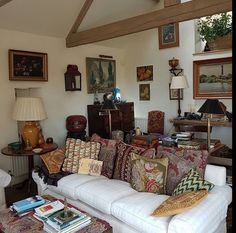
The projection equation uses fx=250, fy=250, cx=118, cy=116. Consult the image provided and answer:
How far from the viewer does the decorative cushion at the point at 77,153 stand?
3.08 meters

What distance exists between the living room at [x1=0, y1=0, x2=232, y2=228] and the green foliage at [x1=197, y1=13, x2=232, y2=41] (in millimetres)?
302

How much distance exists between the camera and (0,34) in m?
3.82

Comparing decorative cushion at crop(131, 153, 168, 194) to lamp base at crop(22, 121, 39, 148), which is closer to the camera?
decorative cushion at crop(131, 153, 168, 194)

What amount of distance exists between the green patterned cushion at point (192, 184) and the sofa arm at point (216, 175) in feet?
0.48

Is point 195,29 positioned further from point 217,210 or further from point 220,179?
point 217,210

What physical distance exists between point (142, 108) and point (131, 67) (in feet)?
3.32

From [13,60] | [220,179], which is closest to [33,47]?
[13,60]

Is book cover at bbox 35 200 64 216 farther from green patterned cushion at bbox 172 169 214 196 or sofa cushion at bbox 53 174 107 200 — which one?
green patterned cushion at bbox 172 169 214 196

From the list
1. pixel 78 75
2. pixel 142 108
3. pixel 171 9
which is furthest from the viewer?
pixel 142 108

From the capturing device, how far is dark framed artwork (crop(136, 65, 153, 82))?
5.65 meters

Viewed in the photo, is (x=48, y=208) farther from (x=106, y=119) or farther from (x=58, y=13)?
(x=58, y=13)

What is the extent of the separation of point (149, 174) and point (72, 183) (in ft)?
2.90

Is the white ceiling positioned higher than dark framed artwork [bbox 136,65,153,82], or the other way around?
the white ceiling

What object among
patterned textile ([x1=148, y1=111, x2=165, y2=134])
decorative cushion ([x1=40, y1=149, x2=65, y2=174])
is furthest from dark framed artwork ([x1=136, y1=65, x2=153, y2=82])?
decorative cushion ([x1=40, y1=149, x2=65, y2=174])
